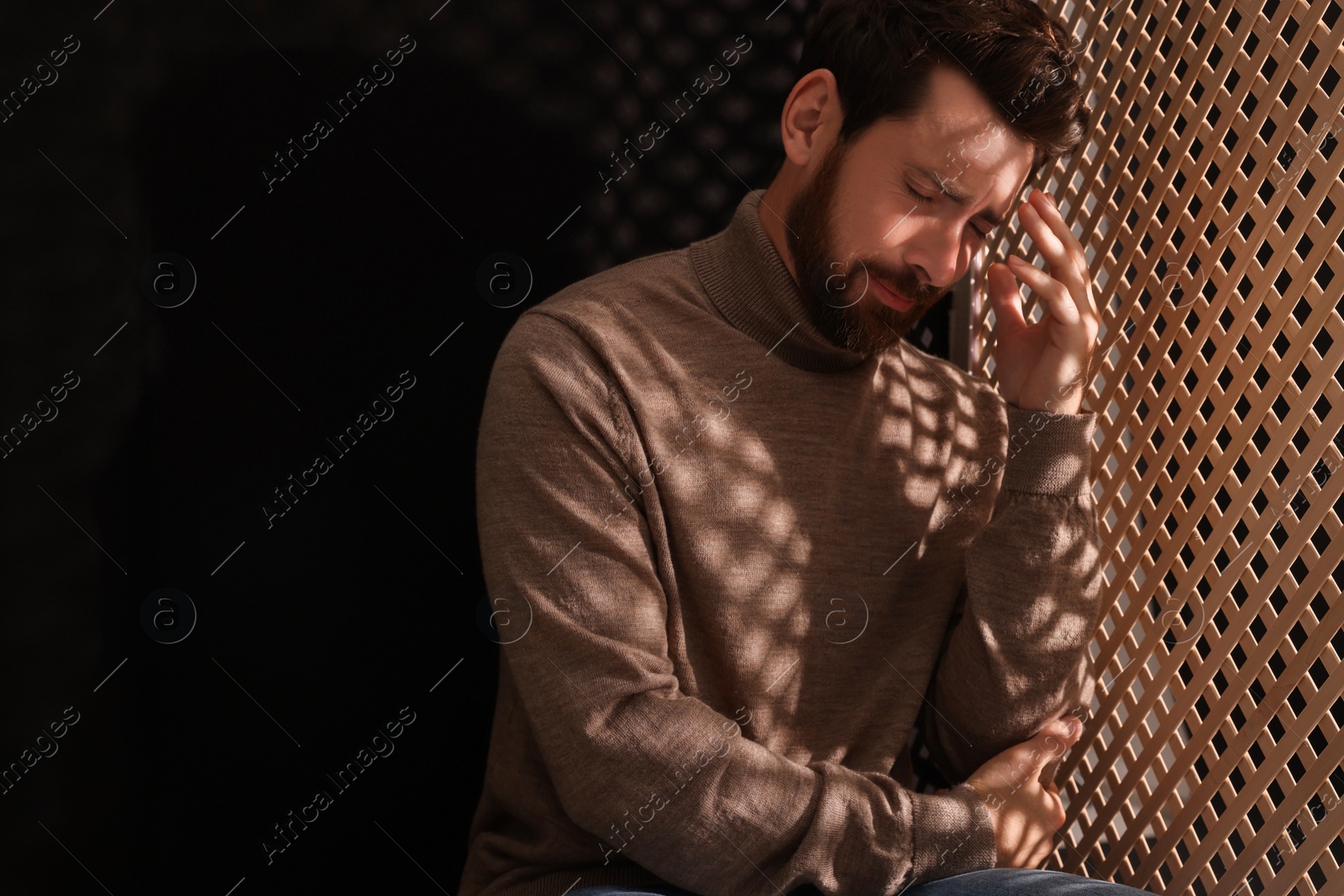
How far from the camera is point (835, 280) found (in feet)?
3.56

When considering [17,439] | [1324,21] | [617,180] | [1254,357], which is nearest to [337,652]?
[17,439]

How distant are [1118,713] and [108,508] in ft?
3.83

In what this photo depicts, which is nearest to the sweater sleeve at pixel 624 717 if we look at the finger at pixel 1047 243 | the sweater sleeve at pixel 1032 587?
the sweater sleeve at pixel 1032 587

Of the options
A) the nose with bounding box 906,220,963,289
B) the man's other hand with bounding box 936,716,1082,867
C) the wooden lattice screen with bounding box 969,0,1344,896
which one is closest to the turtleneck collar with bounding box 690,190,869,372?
the nose with bounding box 906,220,963,289

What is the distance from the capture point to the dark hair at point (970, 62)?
1.03 metres

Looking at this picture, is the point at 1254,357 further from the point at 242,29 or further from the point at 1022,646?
the point at 242,29

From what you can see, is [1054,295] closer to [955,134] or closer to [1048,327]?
[1048,327]

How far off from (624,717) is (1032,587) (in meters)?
0.46

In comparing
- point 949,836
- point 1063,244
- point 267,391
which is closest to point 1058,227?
point 1063,244

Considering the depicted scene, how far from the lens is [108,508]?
112 centimetres

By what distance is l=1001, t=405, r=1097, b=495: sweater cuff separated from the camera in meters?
1.06

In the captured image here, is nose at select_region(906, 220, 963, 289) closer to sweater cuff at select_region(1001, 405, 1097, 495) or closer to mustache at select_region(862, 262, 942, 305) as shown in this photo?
mustache at select_region(862, 262, 942, 305)

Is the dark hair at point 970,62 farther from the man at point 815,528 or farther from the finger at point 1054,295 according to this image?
the finger at point 1054,295

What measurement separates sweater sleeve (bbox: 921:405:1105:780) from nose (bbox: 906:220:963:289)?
179mm
